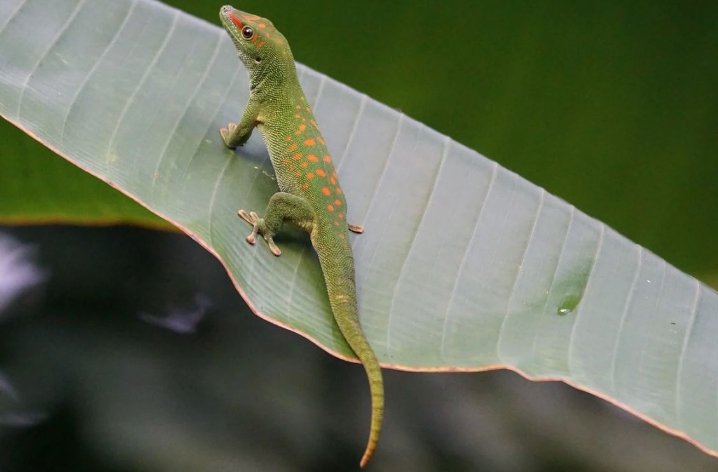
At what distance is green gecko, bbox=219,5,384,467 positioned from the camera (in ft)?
5.77

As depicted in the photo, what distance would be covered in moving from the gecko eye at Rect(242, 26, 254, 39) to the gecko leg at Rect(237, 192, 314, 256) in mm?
511

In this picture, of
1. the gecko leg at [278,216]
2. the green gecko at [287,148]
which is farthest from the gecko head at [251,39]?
the gecko leg at [278,216]

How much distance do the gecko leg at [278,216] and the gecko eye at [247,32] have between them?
1.68ft

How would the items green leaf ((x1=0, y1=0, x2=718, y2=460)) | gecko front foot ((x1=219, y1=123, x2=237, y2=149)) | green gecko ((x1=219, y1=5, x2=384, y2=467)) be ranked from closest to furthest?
green leaf ((x1=0, y1=0, x2=718, y2=460)) → green gecko ((x1=219, y1=5, x2=384, y2=467)) → gecko front foot ((x1=219, y1=123, x2=237, y2=149))

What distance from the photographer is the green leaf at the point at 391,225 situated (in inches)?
59.2

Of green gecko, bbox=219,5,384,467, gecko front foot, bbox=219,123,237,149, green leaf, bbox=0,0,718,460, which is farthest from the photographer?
gecko front foot, bbox=219,123,237,149

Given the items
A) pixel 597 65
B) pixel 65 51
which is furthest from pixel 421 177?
pixel 65 51

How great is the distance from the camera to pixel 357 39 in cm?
202

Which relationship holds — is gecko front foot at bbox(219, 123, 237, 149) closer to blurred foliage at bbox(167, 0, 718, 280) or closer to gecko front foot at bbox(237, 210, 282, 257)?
gecko front foot at bbox(237, 210, 282, 257)

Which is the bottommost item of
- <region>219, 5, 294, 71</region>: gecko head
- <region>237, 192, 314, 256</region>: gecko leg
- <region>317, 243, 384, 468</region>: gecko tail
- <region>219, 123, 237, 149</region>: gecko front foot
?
<region>317, 243, 384, 468</region>: gecko tail

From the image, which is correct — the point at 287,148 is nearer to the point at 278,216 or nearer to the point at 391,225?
the point at 278,216

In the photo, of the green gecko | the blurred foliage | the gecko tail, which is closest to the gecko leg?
the green gecko

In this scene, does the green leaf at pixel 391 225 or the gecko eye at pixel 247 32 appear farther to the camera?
the gecko eye at pixel 247 32

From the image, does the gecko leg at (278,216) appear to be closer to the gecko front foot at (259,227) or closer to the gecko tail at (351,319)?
the gecko front foot at (259,227)
